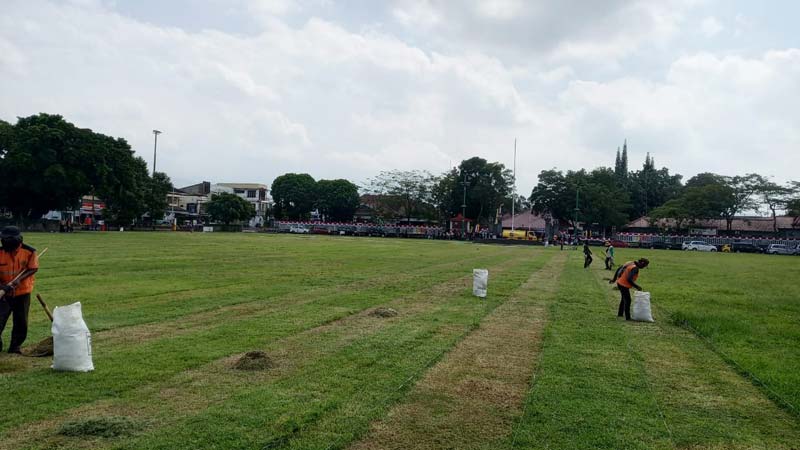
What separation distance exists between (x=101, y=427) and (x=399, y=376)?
3.62 metres

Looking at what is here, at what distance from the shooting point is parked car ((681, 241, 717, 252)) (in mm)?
72562

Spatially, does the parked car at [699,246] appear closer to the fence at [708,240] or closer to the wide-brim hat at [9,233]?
the fence at [708,240]

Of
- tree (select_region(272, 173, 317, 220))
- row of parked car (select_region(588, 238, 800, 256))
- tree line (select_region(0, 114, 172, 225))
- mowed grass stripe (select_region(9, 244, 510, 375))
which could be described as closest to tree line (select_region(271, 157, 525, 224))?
tree (select_region(272, 173, 317, 220))

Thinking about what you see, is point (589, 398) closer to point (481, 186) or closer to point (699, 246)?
point (699, 246)

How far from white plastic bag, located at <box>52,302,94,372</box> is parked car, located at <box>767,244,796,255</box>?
80.1m

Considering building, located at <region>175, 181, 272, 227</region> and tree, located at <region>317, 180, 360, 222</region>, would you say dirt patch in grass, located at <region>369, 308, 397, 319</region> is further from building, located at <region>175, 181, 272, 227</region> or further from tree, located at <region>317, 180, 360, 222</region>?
building, located at <region>175, 181, 272, 227</region>

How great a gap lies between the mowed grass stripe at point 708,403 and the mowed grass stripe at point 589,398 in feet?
0.71

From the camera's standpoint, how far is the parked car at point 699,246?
72.6 m

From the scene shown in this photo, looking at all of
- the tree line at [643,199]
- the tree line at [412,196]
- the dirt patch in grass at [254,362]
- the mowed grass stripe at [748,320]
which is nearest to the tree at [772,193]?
the tree line at [643,199]

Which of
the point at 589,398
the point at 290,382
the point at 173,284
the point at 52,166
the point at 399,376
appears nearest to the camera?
the point at 589,398

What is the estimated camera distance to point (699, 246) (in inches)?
2886

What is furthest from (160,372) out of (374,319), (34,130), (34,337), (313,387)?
(34,130)

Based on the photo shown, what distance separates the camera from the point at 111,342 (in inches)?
363

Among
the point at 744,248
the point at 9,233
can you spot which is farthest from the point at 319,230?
the point at 9,233
